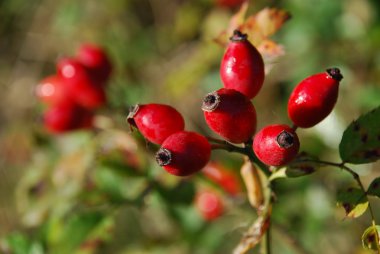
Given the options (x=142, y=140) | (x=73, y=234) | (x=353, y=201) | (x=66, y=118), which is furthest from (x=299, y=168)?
(x=66, y=118)

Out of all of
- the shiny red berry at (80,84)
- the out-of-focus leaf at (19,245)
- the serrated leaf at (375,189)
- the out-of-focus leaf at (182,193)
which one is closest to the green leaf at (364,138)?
the serrated leaf at (375,189)

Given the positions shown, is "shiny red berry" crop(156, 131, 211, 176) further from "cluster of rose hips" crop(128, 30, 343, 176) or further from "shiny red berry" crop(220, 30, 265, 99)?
"shiny red berry" crop(220, 30, 265, 99)

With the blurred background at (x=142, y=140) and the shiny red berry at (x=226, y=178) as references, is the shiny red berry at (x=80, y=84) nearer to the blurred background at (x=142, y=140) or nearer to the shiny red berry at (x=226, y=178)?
the blurred background at (x=142, y=140)

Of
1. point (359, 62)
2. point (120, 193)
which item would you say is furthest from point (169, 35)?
point (120, 193)

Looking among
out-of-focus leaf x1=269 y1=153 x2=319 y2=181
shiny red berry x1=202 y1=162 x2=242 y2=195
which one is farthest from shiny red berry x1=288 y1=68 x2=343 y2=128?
shiny red berry x1=202 y1=162 x2=242 y2=195

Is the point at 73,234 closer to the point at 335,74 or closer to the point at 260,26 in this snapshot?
the point at 260,26

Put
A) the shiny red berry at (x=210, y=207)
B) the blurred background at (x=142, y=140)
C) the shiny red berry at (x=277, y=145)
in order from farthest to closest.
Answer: the shiny red berry at (x=210, y=207), the blurred background at (x=142, y=140), the shiny red berry at (x=277, y=145)

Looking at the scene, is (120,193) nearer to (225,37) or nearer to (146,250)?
(146,250)
